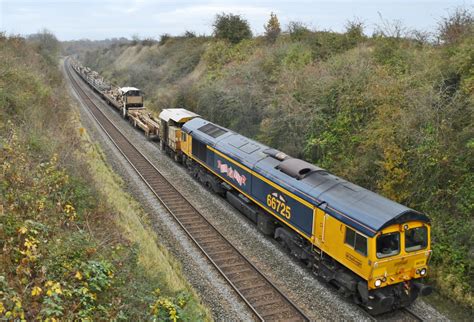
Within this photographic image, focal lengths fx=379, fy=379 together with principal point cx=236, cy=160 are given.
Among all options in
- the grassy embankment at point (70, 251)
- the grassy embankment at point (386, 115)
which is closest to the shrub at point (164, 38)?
the grassy embankment at point (386, 115)

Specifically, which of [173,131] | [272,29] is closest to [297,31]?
[272,29]

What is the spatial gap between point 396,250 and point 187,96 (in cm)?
2816

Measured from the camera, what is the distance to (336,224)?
36.8 feet

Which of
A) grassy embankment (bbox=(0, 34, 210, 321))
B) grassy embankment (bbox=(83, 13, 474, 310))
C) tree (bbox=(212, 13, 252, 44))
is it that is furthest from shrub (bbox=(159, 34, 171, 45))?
grassy embankment (bbox=(0, 34, 210, 321))

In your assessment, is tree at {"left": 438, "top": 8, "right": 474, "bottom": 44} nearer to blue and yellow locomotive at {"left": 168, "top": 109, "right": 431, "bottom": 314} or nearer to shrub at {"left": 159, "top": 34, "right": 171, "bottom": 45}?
blue and yellow locomotive at {"left": 168, "top": 109, "right": 431, "bottom": 314}

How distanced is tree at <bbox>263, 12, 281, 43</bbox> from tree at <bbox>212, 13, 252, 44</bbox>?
5.91 m

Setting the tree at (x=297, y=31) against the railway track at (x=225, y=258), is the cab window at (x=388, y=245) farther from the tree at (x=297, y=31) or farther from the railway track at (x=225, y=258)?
the tree at (x=297, y=31)

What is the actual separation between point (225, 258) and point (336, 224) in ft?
15.4

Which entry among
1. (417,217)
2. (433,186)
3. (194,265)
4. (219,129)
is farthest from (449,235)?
(219,129)

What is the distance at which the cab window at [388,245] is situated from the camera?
1013 centimetres

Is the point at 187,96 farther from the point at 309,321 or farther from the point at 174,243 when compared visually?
the point at 309,321

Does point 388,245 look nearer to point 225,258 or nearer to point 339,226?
point 339,226

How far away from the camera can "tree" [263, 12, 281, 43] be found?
36.5m

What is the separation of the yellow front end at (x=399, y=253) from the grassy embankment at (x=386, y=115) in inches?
79.4
